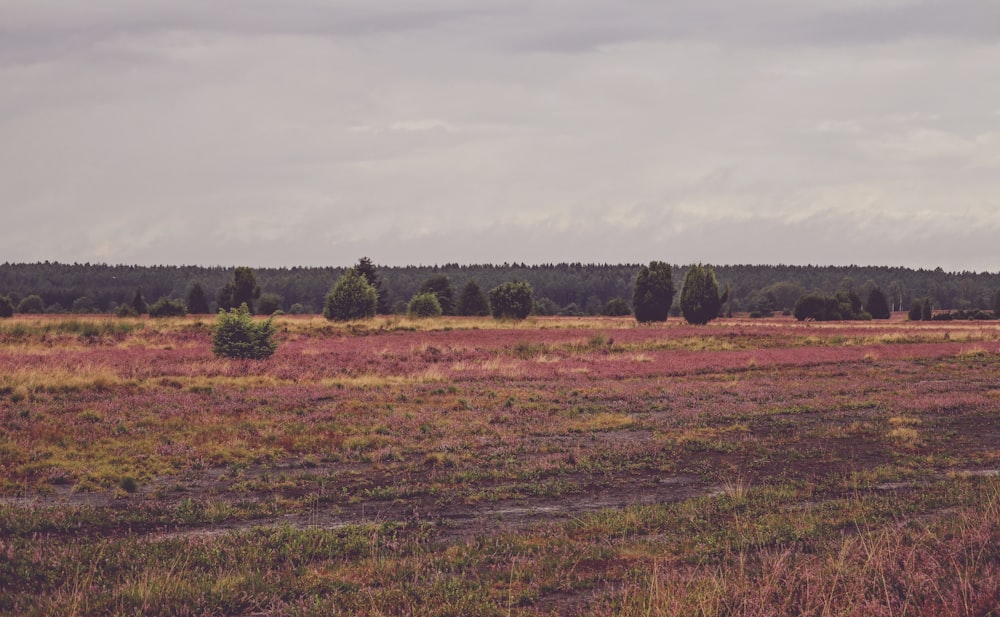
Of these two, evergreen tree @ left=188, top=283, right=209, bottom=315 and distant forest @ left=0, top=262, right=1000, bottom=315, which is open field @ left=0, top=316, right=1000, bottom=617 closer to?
evergreen tree @ left=188, top=283, right=209, bottom=315

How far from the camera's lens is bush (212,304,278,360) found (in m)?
31.2

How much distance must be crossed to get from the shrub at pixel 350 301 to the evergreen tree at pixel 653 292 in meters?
26.1

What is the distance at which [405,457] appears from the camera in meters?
14.5

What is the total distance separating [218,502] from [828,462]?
10.3 m

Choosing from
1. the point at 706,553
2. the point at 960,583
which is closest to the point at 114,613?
the point at 706,553

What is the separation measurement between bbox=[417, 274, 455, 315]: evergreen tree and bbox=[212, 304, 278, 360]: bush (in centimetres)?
7347

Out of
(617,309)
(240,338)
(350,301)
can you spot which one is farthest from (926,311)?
(240,338)

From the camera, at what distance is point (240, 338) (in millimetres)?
31500

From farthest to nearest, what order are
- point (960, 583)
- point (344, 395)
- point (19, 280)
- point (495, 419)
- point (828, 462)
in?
1. point (19, 280)
2. point (344, 395)
3. point (495, 419)
4. point (828, 462)
5. point (960, 583)

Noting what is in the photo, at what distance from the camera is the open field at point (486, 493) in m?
6.84

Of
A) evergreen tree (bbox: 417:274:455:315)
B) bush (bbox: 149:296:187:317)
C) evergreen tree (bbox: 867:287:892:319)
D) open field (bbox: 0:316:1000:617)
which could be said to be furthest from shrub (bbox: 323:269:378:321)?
evergreen tree (bbox: 867:287:892:319)

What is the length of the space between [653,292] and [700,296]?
476 cm

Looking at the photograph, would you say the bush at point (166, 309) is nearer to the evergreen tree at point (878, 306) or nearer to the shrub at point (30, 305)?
the shrub at point (30, 305)

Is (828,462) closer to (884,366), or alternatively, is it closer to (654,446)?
(654,446)
